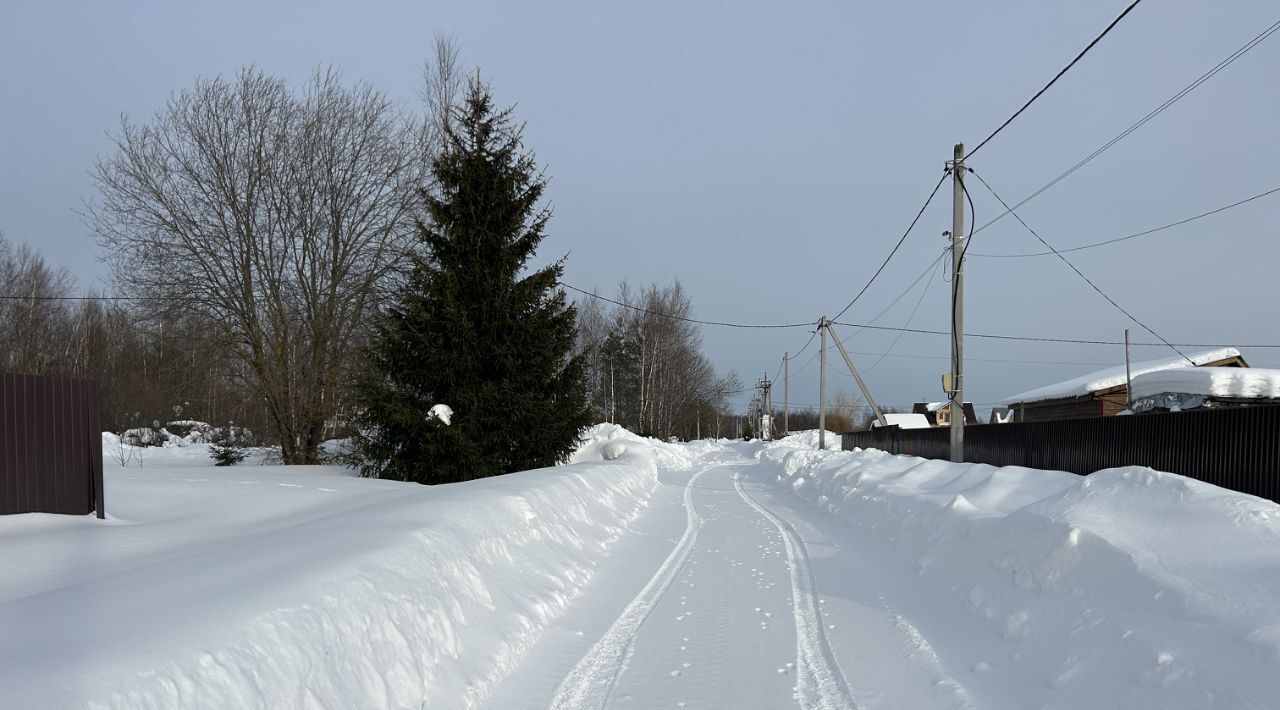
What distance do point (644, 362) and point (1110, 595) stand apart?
48821mm

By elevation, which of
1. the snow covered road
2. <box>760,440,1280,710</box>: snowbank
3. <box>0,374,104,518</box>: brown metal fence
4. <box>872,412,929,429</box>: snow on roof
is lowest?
<box>872,412,929,429</box>: snow on roof

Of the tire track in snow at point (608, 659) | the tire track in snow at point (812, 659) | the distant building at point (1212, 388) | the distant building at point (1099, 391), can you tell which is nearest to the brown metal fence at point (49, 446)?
the tire track in snow at point (608, 659)

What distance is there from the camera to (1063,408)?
124 feet

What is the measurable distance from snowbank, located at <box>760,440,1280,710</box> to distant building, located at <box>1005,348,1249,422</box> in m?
28.8

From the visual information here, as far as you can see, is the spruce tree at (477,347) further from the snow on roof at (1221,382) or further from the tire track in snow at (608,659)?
the snow on roof at (1221,382)

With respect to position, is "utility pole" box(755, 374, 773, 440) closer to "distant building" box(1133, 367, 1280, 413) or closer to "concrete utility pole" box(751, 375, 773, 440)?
"concrete utility pole" box(751, 375, 773, 440)

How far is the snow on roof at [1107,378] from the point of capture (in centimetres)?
3497

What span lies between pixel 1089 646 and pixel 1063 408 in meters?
38.0

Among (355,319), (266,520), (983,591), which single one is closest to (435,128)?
(355,319)

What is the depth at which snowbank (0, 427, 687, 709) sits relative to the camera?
3.36 m

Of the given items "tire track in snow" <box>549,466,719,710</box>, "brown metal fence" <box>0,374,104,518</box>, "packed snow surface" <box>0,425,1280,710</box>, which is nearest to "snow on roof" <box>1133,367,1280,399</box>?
"packed snow surface" <box>0,425,1280,710</box>

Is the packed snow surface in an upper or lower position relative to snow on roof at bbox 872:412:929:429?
upper

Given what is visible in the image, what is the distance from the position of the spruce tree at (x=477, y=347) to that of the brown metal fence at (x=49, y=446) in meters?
7.68

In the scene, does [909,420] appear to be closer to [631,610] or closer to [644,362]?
[644,362]
